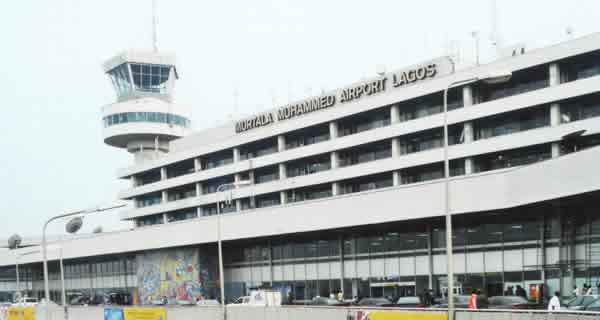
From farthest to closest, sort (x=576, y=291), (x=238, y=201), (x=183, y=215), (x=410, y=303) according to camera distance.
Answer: (x=183, y=215)
(x=238, y=201)
(x=576, y=291)
(x=410, y=303)

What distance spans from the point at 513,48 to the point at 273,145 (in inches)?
1124

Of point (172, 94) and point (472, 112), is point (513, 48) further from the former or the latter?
point (172, 94)

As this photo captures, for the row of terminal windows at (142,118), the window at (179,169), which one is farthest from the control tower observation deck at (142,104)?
the window at (179,169)

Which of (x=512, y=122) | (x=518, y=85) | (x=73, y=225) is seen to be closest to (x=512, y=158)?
(x=512, y=122)

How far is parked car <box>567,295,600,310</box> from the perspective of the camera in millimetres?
30888

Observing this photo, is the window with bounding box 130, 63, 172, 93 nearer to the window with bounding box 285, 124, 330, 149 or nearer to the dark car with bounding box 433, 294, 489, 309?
the window with bounding box 285, 124, 330, 149

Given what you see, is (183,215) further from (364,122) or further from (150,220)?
(364,122)

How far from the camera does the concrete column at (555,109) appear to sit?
176 ft

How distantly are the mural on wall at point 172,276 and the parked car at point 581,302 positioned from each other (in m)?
47.3

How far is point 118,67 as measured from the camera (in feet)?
324

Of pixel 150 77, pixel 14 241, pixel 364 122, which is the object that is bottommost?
pixel 14 241

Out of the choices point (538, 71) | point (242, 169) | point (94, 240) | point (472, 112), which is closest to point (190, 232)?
point (242, 169)

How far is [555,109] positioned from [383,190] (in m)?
13.3

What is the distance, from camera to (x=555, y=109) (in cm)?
5366
